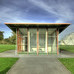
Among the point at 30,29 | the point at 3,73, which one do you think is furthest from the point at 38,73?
the point at 30,29

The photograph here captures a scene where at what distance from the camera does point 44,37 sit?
16984 millimetres

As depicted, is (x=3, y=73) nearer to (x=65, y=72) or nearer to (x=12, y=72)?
(x=12, y=72)

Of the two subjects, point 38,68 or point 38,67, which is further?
point 38,67

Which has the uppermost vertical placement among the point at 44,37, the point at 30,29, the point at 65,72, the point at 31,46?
the point at 30,29

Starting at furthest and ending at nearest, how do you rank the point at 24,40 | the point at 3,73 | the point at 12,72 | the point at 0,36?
the point at 0,36
the point at 24,40
the point at 12,72
the point at 3,73

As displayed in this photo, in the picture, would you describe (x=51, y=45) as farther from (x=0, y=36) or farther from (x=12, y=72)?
(x=0, y=36)

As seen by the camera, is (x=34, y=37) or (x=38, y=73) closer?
(x=38, y=73)

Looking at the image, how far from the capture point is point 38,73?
5.82 meters

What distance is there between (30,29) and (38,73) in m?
9.22

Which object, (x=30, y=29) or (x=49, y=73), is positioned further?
(x=30, y=29)

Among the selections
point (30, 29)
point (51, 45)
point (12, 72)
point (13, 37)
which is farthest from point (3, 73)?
point (13, 37)

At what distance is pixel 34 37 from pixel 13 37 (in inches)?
2197

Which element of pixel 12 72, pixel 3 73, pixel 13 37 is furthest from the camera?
pixel 13 37

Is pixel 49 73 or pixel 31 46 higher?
pixel 31 46
